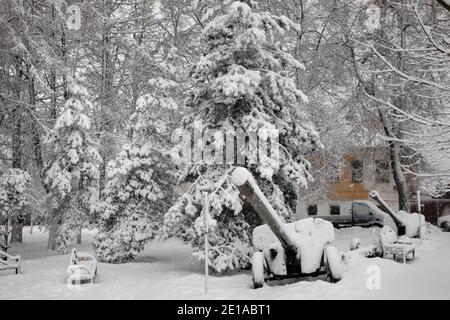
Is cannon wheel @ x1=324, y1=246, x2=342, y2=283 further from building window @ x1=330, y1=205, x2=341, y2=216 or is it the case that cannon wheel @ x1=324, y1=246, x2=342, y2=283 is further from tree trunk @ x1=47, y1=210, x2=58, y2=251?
building window @ x1=330, y1=205, x2=341, y2=216

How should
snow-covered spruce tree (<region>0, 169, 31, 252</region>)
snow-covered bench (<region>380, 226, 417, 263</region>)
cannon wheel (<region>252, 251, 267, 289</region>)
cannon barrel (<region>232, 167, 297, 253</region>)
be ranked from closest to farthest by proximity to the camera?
cannon barrel (<region>232, 167, 297, 253</region>)
cannon wheel (<region>252, 251, 267, 289</region>)
snow-covered bench (<region>380, 226, 417, 263</region>)
snow-covered spruce tree (<region>0, 169, 31, 252</region>)

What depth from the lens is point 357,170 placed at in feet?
104

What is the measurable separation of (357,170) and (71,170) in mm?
20402

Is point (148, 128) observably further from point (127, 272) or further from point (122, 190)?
point (127, 272)

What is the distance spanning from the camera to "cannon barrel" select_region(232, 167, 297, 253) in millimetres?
9438

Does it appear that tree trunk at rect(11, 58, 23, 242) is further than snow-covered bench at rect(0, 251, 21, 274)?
Yes

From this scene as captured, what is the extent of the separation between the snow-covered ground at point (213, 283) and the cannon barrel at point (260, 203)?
1.04 m

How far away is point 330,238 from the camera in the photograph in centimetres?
1114

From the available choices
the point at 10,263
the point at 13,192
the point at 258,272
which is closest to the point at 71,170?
the point at 13,192

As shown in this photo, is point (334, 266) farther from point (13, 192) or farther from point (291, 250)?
point (13, 192)

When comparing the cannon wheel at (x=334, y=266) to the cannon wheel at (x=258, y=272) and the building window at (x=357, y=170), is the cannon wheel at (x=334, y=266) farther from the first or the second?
the building window at (x=357, y=170)

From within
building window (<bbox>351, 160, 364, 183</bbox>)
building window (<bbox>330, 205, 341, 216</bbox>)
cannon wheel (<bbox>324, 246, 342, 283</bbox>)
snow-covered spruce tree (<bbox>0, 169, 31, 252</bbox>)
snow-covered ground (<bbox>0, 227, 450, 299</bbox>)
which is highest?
building window (<bbox>351, 160, 364, 183</bbox>)

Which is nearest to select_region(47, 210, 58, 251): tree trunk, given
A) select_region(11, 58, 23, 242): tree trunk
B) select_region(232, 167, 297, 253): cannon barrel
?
select_region(11, 58, 23, 242): tree trunk
